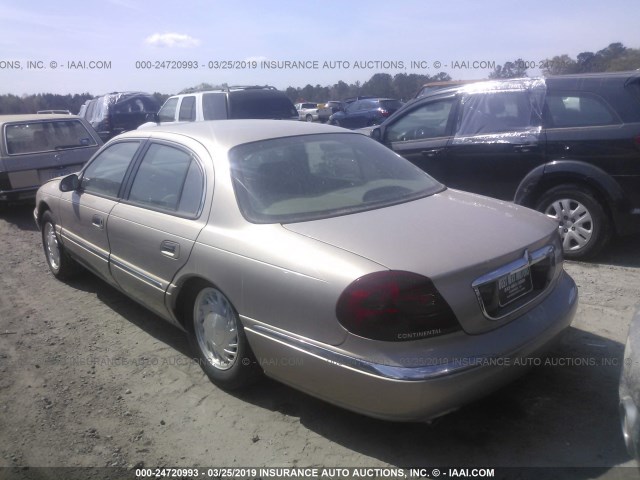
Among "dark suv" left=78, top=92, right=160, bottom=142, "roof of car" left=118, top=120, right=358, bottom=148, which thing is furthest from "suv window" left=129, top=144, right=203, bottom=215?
"dark suv" left=78, top=92, right=160, bottom=142

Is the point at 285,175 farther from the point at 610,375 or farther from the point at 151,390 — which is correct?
the point at 610,375

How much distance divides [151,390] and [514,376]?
216cm

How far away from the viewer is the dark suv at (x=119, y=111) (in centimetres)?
1573

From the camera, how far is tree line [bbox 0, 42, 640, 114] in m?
11.2

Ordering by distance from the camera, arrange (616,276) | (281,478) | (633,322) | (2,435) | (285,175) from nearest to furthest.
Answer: (633,322) → (281,478) → (2,435) → (285,175) → (616,276)

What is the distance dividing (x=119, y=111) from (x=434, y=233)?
14.9 m

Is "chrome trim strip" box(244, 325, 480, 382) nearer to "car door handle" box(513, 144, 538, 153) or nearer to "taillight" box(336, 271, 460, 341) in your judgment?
"taillight" box(336, 271, 460, 341)

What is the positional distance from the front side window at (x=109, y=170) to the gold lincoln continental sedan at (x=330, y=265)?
4 centimetres

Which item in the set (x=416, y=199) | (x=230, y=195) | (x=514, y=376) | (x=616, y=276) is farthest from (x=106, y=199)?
(x=616, y=276)

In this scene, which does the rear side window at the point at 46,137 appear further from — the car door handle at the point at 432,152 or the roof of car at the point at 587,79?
the roof of car at the point at 587,79

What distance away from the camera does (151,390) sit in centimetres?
355

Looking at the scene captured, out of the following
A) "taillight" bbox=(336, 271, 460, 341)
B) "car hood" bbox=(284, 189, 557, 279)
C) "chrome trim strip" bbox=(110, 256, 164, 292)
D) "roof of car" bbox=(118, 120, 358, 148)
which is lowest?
"chrome trim strip" bbox=(110, 256, 164, 292)

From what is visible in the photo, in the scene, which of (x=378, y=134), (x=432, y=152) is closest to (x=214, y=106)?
(x=378, y=134)

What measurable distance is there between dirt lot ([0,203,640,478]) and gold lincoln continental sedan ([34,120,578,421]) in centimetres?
30
